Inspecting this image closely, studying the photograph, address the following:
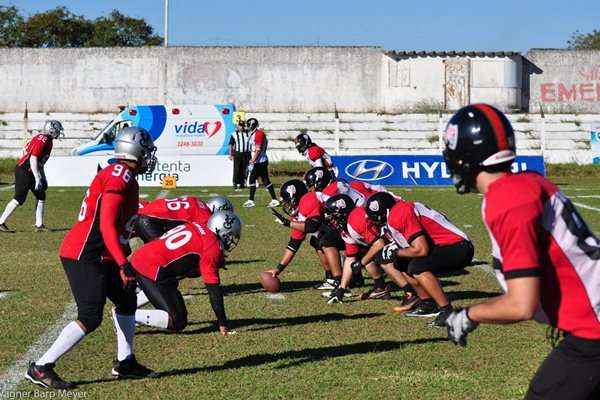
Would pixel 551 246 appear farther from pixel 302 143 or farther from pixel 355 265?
pixel 302 143

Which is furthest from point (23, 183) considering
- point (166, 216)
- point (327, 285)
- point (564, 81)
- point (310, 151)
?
point (564, 81)

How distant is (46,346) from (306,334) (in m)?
2.10

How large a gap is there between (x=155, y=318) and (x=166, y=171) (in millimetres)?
19088

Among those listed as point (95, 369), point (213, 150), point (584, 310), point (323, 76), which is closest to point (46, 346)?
point (95, 369)

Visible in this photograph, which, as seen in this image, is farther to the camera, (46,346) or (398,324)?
(398,324)

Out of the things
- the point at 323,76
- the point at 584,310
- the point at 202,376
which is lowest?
the point at 202,376

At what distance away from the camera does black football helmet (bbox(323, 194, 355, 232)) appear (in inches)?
401

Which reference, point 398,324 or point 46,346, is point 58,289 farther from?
point 398,324

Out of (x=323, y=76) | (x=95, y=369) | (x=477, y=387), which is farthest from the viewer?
(x=323, y=76)

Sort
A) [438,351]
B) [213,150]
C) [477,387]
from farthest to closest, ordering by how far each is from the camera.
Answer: [213,150] → [438,351] → [477,387]

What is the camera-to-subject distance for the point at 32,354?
24.1ft

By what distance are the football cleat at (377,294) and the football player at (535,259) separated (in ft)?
20.3

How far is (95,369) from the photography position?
22.7ft

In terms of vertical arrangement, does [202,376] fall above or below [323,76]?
below
